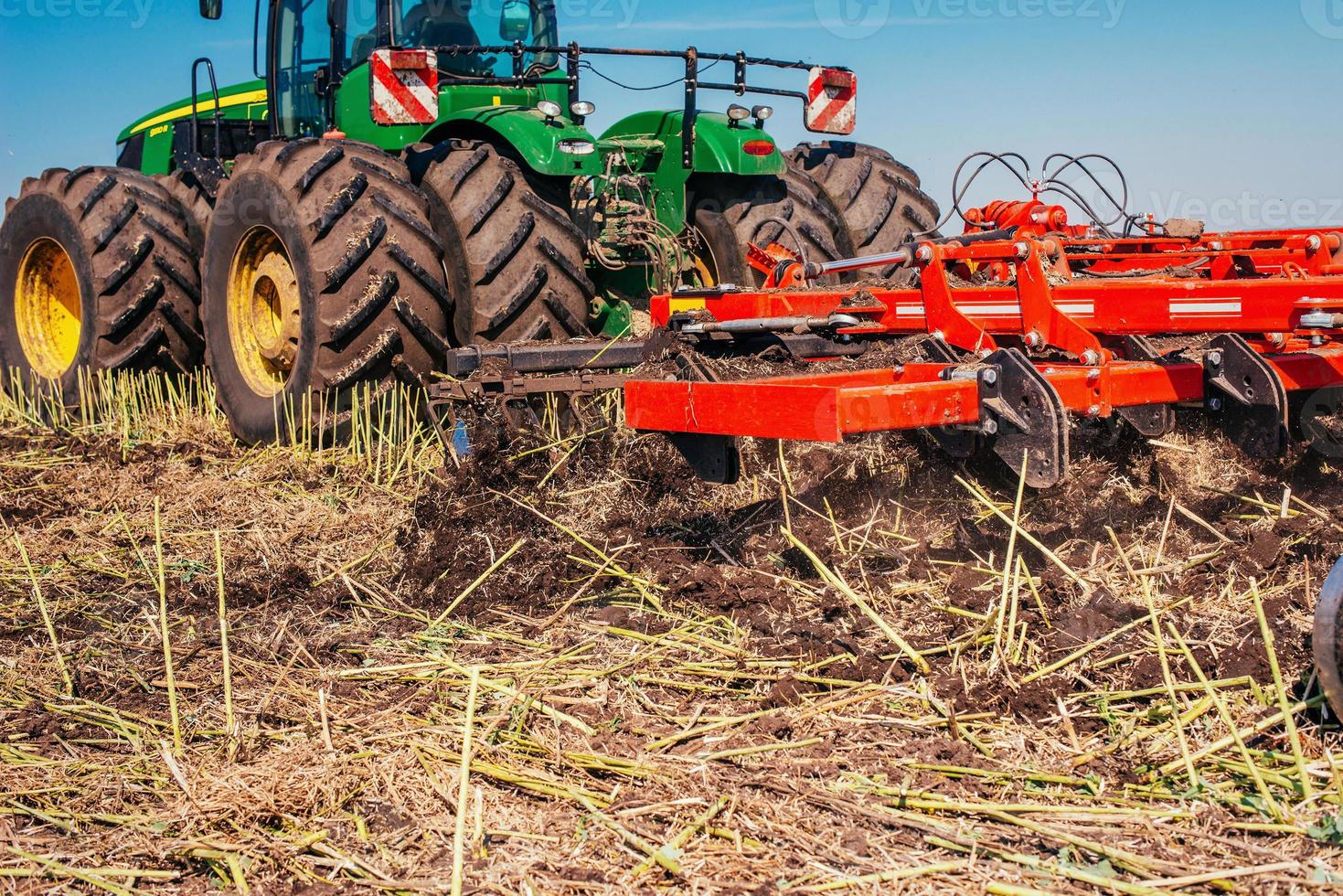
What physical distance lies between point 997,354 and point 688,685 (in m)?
1.22

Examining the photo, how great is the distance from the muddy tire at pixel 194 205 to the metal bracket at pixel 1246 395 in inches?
198

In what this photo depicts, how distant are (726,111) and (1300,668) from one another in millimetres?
4202

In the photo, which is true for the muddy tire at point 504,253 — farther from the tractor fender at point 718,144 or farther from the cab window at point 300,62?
the cab window at point 300,62

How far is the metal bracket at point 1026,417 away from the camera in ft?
10.7

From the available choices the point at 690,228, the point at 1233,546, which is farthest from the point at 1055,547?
the point at 690,228

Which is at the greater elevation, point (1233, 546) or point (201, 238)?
point (201, 238)

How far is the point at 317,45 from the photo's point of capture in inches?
279

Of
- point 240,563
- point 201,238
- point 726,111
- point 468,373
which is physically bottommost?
point 240,563

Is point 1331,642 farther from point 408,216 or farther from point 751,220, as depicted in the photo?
point 751,220

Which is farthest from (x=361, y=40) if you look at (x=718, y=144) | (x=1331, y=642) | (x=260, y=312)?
(x=1331, y=642)

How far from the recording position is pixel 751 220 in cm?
611

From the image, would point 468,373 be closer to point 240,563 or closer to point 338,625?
point 240,563

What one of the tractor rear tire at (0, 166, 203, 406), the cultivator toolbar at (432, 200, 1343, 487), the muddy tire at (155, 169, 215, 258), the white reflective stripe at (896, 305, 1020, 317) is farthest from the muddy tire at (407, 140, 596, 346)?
the tractor rear tire at (0, 166, 203, 406)

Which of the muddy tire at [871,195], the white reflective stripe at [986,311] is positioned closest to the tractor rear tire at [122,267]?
the muddy tire at [871,195]
